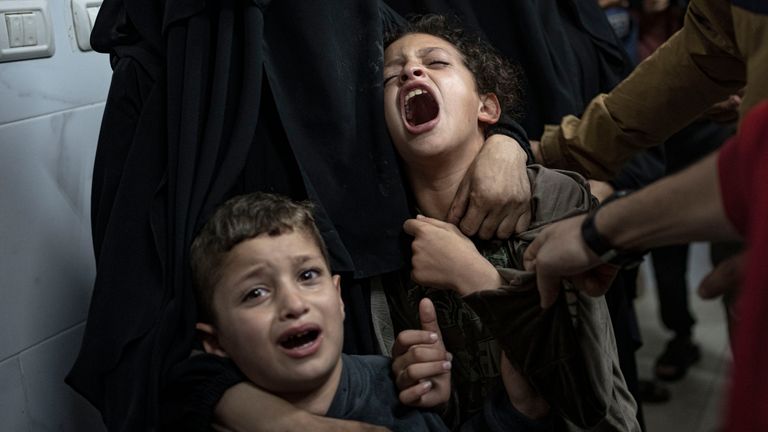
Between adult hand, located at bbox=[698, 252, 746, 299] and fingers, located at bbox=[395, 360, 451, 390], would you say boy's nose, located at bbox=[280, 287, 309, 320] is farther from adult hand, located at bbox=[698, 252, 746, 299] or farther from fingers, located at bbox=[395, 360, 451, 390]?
adult hand, located at bbox=[698, 252, 746, 299]

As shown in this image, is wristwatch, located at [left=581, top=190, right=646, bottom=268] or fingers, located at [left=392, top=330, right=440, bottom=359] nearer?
wristwatch, located at [left=581, top=190, right=646, bottom=268]

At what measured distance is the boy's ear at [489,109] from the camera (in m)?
1.70

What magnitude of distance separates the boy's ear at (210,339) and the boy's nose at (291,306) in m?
0.14

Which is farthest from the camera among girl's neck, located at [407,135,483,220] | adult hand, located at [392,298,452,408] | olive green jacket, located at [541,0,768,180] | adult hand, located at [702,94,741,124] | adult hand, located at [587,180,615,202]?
adult hand, located at [702,94,741,124]

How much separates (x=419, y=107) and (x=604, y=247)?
0.65 m

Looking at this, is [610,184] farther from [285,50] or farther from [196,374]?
[196,374]

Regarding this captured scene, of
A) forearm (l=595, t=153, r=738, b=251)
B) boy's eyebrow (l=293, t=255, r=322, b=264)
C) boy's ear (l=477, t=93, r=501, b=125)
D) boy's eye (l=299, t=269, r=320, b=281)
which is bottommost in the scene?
boy's eye (l=299, t=269, r=320, b=281)

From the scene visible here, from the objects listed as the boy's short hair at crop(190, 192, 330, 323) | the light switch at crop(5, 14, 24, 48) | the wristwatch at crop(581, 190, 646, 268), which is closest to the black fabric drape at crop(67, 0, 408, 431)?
the boy's short hair at crop(190, 192, 330, 323)

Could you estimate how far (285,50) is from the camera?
1.63 metres

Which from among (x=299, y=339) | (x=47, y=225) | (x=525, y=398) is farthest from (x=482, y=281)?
(x=47, y=225)

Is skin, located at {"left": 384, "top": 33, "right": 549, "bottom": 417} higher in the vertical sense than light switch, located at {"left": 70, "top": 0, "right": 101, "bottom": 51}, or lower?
lower

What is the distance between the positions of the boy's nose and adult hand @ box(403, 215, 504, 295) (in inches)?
A: 8.8

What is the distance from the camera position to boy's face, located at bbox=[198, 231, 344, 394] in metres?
1.38

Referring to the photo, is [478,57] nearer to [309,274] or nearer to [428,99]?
[428,99]
